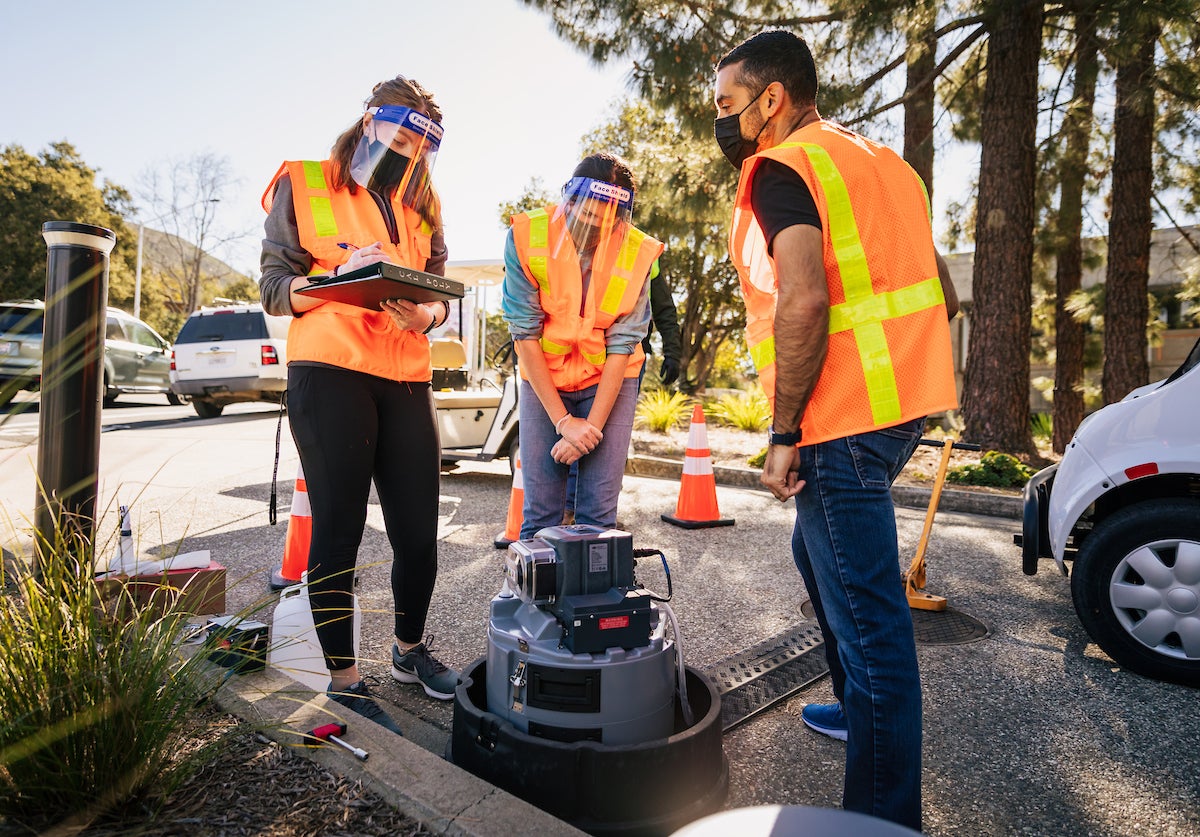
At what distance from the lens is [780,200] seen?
1782 millimetres

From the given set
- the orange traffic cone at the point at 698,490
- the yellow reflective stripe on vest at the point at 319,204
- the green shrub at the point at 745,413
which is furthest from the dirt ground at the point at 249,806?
the green shrub at the point at 745,413

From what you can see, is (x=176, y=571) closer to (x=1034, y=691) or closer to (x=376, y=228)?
(x=376, y=228)

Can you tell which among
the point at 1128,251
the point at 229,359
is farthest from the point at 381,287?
the point at 229,359

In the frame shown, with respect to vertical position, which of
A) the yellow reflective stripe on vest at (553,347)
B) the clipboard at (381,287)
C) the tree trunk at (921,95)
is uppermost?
the tree trunk at (921,95)

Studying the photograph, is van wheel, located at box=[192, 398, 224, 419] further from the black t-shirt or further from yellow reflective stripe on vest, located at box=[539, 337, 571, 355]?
the black t-shirt

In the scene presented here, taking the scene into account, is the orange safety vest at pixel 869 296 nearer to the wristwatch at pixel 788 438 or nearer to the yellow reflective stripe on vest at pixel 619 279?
the wristwatch at pixel 788 438

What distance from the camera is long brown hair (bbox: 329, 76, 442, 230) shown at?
101 inches

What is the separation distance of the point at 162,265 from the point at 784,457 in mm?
45619

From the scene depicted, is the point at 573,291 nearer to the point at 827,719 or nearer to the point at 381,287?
the point at 381,287

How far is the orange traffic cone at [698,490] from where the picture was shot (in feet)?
19.4

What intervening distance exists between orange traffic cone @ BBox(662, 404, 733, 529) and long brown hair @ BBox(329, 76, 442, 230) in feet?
12.2

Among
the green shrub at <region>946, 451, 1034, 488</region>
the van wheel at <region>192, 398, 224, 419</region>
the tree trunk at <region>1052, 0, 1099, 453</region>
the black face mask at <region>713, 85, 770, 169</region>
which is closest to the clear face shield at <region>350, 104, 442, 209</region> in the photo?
the black face mask at <region>713, 85, 770, 169</region>

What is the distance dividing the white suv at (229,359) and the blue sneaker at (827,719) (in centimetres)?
1362

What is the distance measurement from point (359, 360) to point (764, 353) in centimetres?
128
